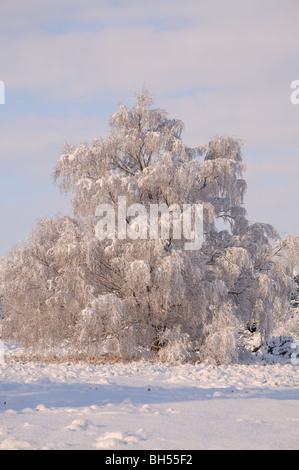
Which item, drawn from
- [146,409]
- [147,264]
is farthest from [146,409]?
[147,264]

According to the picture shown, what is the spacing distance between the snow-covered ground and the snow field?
0.5 inches

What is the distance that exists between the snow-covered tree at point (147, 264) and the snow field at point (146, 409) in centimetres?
472

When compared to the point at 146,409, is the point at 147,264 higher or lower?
higher

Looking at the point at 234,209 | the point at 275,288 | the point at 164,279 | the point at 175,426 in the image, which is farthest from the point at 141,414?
the point at 234,209

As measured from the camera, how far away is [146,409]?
25.2 ft

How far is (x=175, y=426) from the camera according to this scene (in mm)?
6508

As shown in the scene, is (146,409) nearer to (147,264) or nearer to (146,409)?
(146,409)

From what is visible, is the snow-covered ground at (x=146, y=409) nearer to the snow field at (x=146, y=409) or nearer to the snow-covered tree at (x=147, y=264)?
the snow field at (x=146, y=409)

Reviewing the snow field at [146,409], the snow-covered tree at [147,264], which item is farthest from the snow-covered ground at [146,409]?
the snow-covered tree at [147,264]

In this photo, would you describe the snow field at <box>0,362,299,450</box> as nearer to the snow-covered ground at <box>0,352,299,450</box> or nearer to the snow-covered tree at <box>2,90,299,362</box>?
the snow-covered ground at <box>0,352,299,450</box>

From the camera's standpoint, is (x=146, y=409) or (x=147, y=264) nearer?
(x=146, y=409)

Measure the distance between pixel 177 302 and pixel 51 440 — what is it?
38.8ft

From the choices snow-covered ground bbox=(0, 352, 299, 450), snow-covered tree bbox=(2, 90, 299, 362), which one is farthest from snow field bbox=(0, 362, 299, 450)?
snow-covered tree bbox=(2, 90, 299, 362)

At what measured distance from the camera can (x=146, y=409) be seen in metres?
7.68
